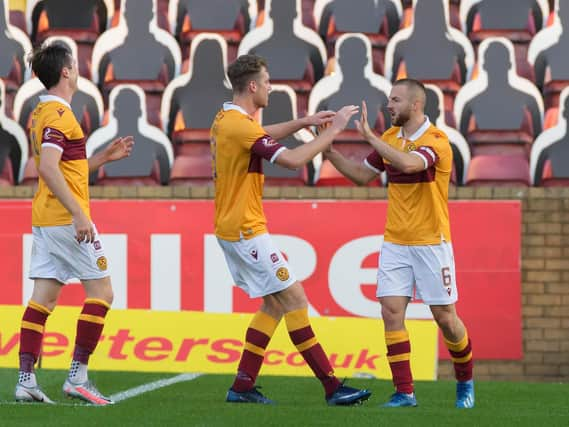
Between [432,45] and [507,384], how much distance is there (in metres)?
4.01

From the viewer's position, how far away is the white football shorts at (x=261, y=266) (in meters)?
5.95

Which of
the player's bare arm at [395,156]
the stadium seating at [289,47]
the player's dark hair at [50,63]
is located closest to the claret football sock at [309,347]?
the player's bare arm at [395,156]

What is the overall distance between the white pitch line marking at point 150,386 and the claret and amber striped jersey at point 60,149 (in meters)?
1.16

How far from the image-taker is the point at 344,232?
936 centimetres

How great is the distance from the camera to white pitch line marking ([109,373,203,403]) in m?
6.74

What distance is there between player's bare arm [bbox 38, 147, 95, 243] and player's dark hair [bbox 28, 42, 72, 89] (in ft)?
1.54

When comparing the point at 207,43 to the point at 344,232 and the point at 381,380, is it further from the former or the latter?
the point at 381,380

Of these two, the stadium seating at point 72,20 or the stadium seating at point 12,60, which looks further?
the stadium seating at point 72,20

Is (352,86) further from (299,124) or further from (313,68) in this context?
(299,124)

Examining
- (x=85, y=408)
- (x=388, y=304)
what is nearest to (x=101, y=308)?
(x=85, y=408)

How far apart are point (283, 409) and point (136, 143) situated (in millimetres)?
5279

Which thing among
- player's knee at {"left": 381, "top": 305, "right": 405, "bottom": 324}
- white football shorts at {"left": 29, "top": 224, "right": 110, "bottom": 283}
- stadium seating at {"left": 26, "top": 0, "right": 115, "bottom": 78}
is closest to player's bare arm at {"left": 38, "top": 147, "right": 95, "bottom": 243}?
white football shorts at {"left": 29, "top": 224, "right": 110, "bottom": 283}

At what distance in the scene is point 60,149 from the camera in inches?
225

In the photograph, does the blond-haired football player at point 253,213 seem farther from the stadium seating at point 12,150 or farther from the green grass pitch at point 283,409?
the stadium seating at point 12,150
